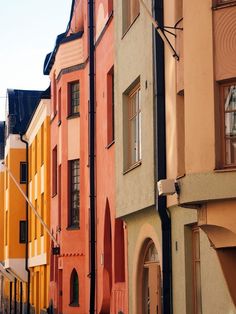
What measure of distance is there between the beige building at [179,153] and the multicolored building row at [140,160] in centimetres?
2

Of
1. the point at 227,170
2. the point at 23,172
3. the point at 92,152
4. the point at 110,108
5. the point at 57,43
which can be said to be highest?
the point at 57,43

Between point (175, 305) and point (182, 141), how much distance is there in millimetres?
3352

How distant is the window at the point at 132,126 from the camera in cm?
2019

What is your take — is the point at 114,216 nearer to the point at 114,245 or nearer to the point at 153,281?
the point at 114,245

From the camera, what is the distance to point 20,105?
1966 inches

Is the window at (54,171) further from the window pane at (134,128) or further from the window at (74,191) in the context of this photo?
the window pane at (134,128)

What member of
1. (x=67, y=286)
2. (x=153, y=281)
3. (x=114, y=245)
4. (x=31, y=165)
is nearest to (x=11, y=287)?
(x=31, y=165)

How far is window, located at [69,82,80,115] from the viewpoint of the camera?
29.4 m

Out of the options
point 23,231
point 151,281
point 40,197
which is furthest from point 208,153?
point 23,231

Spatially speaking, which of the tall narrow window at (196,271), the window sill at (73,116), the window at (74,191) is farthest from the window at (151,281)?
the window sill at (73,116)

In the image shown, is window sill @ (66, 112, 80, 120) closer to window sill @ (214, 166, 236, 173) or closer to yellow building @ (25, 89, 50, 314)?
yellow building @ (25, 89, 50, 314)

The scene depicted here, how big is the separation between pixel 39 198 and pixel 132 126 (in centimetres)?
1882

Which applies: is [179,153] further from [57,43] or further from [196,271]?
[57,43]

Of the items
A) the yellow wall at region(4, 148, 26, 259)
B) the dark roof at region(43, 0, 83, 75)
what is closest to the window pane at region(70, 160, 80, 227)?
the dark roof at region(43, 0, 83, 75)
